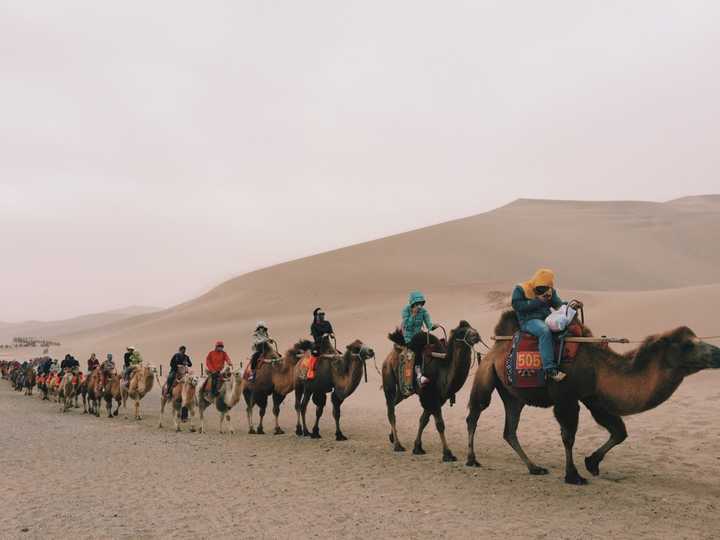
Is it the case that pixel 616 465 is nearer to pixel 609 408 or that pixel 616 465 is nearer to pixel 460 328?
pixel 609 408

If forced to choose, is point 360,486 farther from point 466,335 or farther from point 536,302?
point 536,302

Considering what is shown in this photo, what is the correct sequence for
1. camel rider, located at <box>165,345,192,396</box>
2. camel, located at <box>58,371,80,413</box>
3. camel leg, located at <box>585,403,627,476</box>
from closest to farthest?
camel leg, located at <box>585,403,627,476</box>
camel rider, located at <box>165,345,192,396</box>
camel, located at <box>58,371,80,413</box>

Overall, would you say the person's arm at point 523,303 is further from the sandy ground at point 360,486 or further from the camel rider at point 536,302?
the sandy ground at point 360,486

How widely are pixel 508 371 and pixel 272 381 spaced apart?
8.60 meters

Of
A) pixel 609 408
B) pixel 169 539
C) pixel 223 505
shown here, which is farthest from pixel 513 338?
pixel 169 539

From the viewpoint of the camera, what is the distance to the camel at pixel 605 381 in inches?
306

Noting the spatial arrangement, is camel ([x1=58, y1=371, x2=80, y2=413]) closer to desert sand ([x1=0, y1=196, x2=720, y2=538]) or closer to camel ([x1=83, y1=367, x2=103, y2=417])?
desert sand ([x1=0, y1=196, x2=720, y2=538])

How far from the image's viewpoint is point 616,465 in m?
9.95

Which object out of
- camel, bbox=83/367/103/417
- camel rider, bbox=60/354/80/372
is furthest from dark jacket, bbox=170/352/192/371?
camel rider, bbox=60/354/80/372

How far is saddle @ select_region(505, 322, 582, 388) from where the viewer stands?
28.7 ft

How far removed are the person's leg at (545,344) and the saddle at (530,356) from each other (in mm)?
160

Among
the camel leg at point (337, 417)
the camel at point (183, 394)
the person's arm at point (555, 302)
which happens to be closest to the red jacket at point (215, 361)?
the camel at point (183, 394)

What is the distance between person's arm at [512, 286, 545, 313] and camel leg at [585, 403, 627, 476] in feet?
5.22

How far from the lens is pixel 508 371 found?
31.1ft
